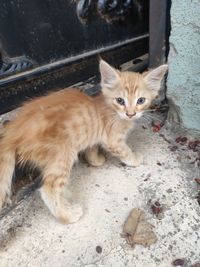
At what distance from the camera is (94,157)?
203cm

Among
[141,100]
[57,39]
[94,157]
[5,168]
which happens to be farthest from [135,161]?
[57,39]

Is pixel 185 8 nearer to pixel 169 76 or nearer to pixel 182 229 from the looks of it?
pixel 169 76

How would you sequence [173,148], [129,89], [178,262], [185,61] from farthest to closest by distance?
[173,148] < [185,61] < [129,89] < [178,262]

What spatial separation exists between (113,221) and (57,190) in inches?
11.8

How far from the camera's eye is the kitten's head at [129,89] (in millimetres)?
1825

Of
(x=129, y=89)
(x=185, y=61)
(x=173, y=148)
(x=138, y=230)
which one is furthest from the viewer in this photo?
(x=173, y=148)

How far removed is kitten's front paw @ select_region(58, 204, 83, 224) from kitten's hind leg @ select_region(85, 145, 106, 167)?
0.33m

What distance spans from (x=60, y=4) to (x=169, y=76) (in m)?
0.73

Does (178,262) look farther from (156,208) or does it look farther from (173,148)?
(173,148)

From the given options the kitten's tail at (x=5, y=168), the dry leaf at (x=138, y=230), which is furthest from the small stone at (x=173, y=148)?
the kitten's tail at (x=5, y=168)

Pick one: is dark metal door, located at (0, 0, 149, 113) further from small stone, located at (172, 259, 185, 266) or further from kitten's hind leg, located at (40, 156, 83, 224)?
small stone, located at (172, 259, 185, 266)

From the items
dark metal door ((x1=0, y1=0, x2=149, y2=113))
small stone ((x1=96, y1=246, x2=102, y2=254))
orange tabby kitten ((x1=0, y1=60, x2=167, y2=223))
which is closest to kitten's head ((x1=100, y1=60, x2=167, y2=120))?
orange tabby kitten ((x1=0, y1=60, x2=167, y2=223))

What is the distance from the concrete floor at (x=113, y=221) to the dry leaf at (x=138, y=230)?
1.0 inches

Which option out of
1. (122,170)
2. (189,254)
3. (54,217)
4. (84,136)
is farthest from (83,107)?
(189,254)
